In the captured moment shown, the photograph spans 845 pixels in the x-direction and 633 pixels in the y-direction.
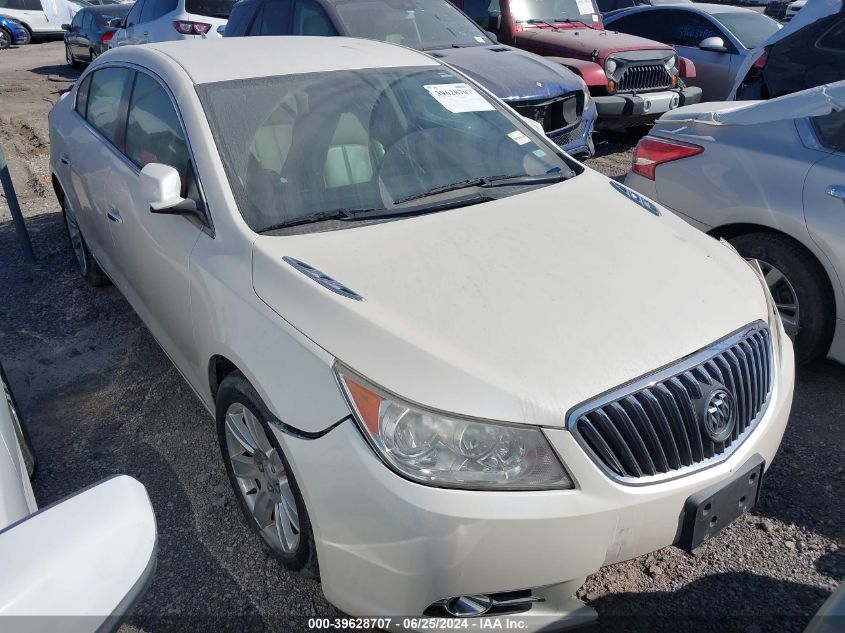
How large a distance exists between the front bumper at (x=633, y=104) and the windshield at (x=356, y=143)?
13.5 ft

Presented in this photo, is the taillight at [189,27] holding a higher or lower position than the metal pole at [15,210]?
higher

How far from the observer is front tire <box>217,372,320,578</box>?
7.18 ft

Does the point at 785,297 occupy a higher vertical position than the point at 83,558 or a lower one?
lower

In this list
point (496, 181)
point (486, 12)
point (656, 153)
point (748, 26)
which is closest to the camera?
point (496, 181)

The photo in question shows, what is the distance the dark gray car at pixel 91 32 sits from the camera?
12758mm

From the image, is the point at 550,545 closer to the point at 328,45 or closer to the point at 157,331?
the point at 157,331

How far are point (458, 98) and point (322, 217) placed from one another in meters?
1.13

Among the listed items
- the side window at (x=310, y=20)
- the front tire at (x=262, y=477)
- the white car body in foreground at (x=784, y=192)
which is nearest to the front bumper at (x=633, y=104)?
the side window at (x=310, y=20)

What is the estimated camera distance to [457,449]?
185 cm

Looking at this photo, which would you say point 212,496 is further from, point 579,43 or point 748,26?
point 748,26

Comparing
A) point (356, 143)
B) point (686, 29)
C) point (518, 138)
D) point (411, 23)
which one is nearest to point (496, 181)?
point (518, 138)

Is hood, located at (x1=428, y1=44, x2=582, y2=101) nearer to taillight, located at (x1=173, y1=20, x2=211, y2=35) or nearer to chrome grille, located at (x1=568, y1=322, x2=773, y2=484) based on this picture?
chrome grille, located at (x1=568, y1=322, x2=773, y2=484)

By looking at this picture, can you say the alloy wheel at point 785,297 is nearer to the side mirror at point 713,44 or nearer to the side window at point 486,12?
the side mirror at point 713,44

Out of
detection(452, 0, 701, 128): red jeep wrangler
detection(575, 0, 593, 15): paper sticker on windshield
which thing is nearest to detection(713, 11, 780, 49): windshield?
detection(452, 0, 701, 128): red jeep wrangler
